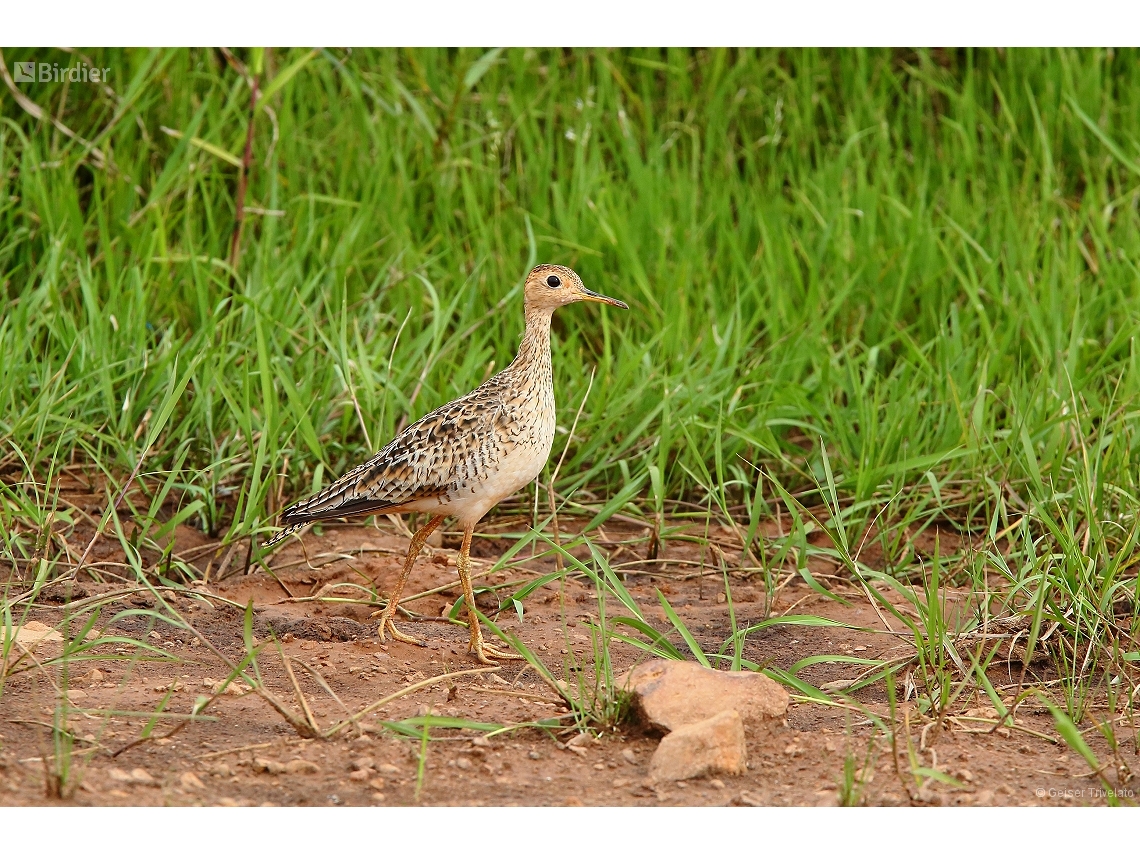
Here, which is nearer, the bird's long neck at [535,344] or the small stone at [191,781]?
the small stone at [191,781]

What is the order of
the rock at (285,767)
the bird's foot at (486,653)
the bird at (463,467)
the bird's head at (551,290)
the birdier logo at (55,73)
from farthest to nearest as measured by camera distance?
the birdier logo at (55,73)
the bird's head at (551,290)
the bird at (463,467)
the bird's foot at (486,653)
the rock at (285,767)

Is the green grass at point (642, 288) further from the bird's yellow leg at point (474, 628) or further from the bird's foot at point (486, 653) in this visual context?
the bird's foot at point (486, 653)

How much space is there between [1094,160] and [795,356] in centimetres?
276

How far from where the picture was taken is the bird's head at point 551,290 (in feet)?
15.8

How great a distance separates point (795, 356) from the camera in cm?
602

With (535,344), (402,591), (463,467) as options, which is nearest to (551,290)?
(535,344)

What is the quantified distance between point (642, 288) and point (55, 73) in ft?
10.9

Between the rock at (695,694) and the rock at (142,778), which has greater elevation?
the rock at (695,694)

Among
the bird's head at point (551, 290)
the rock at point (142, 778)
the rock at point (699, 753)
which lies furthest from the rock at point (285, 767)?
the bird's head at point (551, 290)

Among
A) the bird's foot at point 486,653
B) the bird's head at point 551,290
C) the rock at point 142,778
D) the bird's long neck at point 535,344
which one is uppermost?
the bird's head at point 551,290

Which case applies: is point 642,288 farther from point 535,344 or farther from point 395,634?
point 395,634

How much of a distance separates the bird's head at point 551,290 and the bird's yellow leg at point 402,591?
0.85m

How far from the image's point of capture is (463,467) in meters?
4.46

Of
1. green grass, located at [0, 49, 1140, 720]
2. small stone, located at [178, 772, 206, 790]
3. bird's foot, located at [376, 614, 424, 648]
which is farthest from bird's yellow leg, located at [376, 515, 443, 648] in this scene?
small stone, located at [178, 772, 206, 790]
